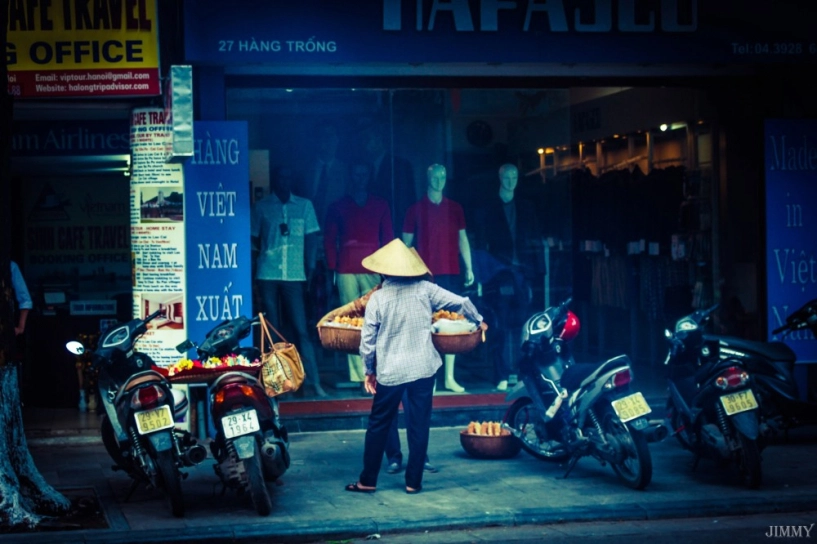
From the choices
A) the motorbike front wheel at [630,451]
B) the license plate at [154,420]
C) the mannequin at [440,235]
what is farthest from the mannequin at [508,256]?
the license plate at [154,420]

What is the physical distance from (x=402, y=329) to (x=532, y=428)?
1.84m

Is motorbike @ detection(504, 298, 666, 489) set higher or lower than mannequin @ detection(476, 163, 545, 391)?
lower

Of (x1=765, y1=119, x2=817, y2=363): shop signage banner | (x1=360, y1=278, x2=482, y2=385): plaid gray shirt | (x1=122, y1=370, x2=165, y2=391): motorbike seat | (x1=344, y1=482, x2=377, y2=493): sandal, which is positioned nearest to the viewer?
(x1=122, y1=370, x2=165, y2=391): motorbike seat

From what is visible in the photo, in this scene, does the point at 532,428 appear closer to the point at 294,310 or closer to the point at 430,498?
the point at 430,498

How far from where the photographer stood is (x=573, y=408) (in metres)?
9.49

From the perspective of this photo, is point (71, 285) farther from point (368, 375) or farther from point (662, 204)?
point (662, 204)

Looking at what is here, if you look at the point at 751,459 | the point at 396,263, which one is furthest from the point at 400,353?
the point at 751,459

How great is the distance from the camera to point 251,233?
1226cm

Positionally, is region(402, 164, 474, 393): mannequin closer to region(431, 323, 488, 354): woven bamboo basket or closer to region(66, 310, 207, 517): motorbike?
region(431, 323, 488, 354): woven bamboo basket

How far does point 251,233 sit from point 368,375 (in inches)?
139

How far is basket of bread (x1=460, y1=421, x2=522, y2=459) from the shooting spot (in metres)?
10.4

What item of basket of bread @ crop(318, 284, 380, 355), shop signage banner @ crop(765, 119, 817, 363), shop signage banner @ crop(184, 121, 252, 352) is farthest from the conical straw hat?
shop signage banner @ crop(765, 119, 817, 363)

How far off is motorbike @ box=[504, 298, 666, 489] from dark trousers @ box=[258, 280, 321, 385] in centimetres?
274

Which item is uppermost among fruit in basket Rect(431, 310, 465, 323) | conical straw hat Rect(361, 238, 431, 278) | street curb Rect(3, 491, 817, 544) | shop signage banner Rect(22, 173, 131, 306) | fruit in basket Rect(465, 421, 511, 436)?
shop signage banner Rect(22, 173, 131, 306)
